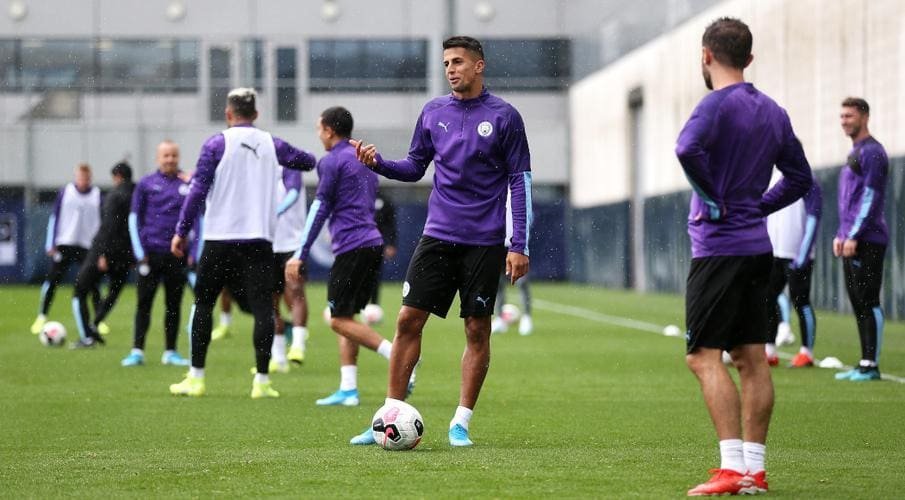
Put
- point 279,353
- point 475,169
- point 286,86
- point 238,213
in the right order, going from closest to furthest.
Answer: point 475,169, point 238,213, point 279,353, point 286,86

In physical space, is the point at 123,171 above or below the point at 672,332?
above

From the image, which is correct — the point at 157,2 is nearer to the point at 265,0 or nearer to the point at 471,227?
the point at 265,0

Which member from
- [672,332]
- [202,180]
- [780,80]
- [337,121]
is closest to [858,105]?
[337,121]

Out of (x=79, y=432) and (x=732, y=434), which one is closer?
(x=732, y=434)

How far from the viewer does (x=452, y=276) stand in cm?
841

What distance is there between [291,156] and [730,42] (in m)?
5.18

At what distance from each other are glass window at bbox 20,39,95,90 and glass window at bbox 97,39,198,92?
1.34ft

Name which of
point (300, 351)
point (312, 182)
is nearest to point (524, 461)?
point (300, 351)

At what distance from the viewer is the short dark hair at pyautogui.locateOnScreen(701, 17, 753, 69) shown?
6613 millimetres

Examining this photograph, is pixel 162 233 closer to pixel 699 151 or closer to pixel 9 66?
pixel 699 151

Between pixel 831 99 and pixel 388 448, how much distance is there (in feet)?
60.6

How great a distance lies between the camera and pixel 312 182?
43.6m

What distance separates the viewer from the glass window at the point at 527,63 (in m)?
45.0

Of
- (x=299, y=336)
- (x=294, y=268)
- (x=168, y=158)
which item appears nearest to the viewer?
(x=294, y=268)
